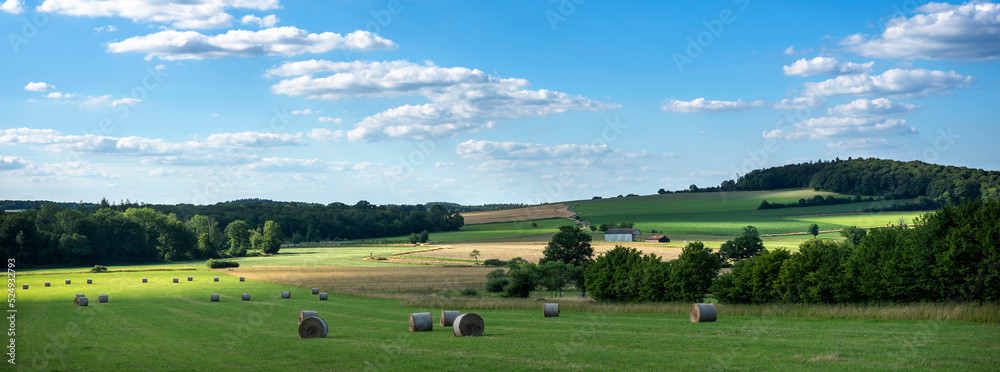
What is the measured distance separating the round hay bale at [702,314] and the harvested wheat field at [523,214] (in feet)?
374

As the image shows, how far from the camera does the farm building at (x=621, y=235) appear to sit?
10919cm

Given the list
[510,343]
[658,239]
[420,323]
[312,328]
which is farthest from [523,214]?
[510,343]

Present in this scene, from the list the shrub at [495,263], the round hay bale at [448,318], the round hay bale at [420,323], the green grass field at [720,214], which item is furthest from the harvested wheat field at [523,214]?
the round hay bale at [420,323]

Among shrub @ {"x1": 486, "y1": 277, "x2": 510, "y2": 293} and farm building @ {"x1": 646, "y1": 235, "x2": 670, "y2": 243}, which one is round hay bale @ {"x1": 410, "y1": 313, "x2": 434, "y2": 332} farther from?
farm building @ {"x1": 646, "y1": 235, "x2": 670, "y2": 243}

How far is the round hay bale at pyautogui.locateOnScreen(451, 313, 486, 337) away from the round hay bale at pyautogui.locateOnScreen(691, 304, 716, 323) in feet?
28.1

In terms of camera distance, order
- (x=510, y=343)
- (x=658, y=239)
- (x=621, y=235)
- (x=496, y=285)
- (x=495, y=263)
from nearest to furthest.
→ (x=510, y=343) < (x=496, y=285) < (x=495, y=263) < (x=658, y=239) < (x=621, y=235)

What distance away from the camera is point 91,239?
10481 centimetres

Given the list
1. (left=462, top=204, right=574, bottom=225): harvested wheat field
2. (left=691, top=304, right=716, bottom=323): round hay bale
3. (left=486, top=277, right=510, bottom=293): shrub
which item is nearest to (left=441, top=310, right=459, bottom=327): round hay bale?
(left=691, top=304, right=716, bottom=323): round hay bale

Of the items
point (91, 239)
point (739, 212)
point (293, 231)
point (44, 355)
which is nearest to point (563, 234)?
point (44, 355)

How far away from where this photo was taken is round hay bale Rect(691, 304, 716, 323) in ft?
84.8

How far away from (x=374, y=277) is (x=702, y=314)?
47335 mm

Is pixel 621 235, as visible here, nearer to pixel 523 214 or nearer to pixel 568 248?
pixel 523 214

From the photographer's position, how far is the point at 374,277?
68.6 m

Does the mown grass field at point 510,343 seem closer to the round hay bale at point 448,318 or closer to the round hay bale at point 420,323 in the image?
the round hay bale at point 420,323
